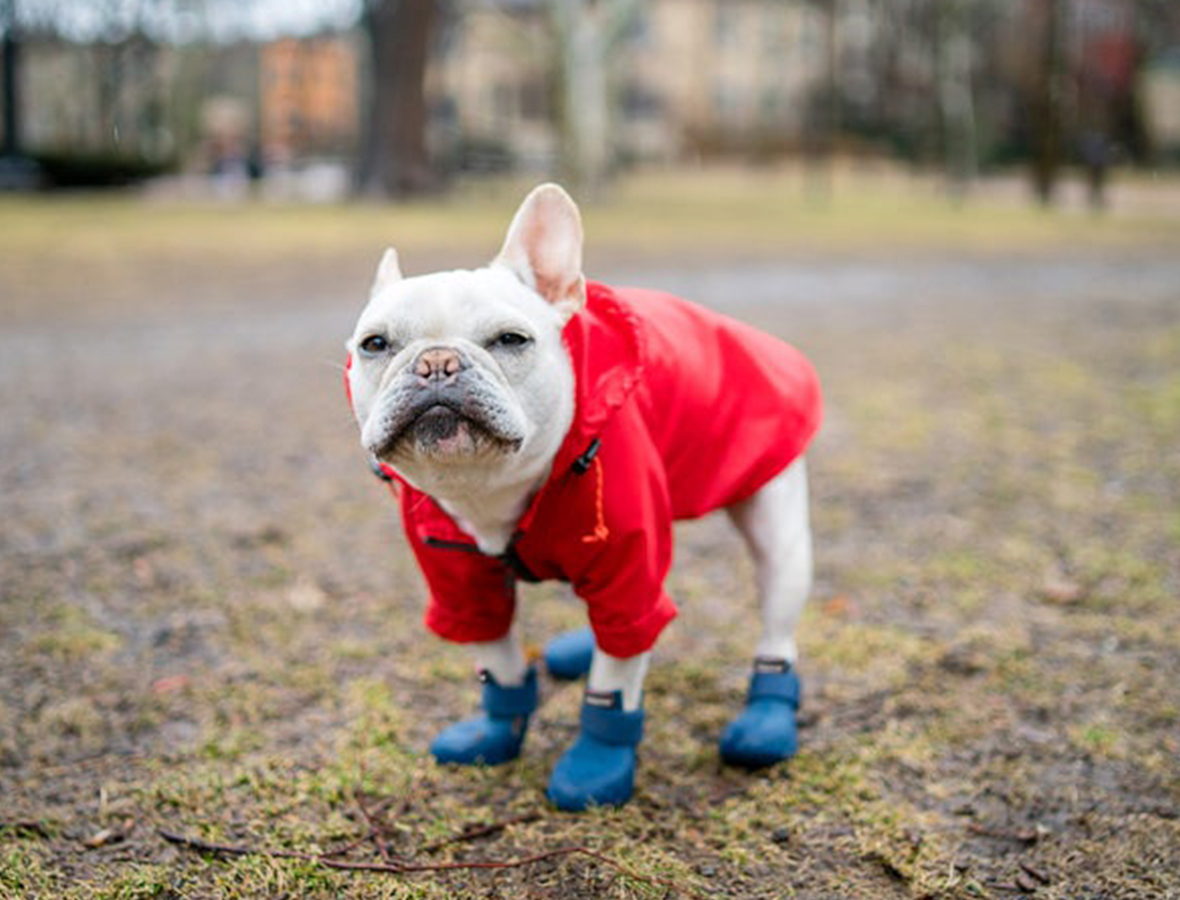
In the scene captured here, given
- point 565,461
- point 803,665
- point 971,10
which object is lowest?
point 803,665

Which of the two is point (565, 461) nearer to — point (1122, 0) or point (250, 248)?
point (250, 248)

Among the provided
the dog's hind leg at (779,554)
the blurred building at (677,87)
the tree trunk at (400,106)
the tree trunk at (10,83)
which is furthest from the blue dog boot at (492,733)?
the blurred building at (677,87)

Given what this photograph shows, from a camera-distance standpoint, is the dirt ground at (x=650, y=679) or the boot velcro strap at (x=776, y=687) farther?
the boot velcro strap at (x=776, y=687)

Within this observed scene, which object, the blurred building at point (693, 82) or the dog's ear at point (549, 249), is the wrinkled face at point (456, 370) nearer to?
the dog's ear at point (549, 249)

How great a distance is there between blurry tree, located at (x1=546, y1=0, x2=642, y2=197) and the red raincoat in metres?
20.7

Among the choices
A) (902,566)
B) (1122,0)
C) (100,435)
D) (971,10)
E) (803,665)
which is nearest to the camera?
(803,665)

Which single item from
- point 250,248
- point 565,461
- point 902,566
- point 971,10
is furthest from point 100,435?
point 971,10

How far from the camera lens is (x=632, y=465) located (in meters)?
2.27

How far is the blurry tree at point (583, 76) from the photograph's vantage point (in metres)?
22.7

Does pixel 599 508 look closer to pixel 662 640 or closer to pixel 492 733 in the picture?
pixel 492 733

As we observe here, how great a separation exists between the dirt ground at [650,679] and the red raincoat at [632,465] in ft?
1.46

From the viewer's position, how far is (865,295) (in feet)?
35.6

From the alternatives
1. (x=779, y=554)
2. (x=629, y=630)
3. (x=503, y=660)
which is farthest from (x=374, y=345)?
(x=779, y=554)

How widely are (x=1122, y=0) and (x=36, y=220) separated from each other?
38.6 metres
